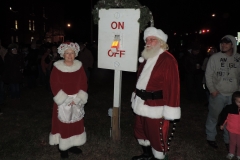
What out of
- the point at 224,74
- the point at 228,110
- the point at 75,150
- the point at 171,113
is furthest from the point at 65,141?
the point at 224,74

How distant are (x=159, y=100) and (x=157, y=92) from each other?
13 centimetres

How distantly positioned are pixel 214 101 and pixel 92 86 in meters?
6.85

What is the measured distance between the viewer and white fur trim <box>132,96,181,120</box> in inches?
135

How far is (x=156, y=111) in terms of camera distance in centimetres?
354

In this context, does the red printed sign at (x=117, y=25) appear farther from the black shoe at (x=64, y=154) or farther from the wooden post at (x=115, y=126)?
the black shoe at (x=64, y=154)

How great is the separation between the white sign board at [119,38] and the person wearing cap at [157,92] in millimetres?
451

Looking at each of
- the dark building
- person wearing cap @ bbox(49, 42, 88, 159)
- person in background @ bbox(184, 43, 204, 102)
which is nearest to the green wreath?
person wearing cap @ bbox(49, 42, 88, 159)

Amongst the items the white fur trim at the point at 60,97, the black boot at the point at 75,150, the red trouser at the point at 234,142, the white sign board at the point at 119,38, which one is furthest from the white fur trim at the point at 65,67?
the red trouser at the point at 234,142

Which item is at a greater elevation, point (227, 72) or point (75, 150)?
point (227, 72)

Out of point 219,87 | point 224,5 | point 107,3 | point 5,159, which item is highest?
point 224,5

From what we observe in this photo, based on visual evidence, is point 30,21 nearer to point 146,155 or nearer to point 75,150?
point 75,150

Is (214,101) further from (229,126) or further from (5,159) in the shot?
(5,159)

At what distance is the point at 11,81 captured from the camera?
24.4ft

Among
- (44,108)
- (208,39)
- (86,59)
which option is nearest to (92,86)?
(86,59)
